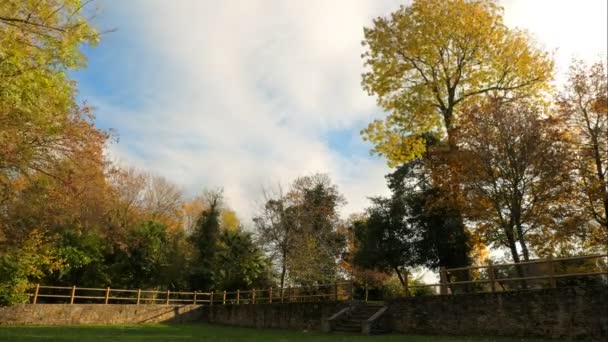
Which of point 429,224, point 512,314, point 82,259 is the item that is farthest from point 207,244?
point 512,314

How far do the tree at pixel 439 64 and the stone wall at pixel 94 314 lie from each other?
16370 millimetres

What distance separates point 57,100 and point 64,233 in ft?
67.2

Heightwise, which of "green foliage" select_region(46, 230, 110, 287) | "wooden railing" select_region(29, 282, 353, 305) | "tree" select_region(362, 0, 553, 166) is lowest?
"wooden railing" select_region(29, 282, 353, 305)

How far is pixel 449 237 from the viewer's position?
22.1 metres

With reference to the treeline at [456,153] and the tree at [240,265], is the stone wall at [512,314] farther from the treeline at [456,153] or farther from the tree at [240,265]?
the tree at [240,265]

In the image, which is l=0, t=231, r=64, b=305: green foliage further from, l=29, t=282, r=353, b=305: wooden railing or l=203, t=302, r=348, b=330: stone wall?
l=203, t=302, r=348, b=330: stone wall

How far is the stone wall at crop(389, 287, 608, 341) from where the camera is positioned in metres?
10.6

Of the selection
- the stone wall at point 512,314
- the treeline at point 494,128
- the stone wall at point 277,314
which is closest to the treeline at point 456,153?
the treeline at point 494,128

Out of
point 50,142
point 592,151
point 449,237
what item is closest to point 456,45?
point 592,151

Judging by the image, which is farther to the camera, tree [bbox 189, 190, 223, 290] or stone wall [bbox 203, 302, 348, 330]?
tree [bbox 189, 190, 223, 290]

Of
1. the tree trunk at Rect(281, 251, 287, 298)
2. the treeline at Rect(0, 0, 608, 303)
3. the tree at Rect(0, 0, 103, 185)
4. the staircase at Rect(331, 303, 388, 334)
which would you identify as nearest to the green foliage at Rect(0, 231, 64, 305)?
the treeline at Rect(0, 0, 608, 303)

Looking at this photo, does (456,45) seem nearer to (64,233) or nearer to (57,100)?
(57,100)

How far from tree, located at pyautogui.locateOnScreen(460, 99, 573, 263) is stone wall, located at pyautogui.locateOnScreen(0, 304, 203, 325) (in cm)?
1826

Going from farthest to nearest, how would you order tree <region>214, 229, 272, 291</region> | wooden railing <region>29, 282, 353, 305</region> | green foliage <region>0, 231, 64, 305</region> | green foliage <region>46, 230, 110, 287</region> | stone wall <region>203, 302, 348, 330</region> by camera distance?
tree <region>214, 229, 272, 291</region> < wooden railing <region>29, 282, 353, 305</region> < green foliage <region>46, 230, 110, 287</region> < green foliage <region>0, 231, 64, 305</region> < stone wall <region>203, 302, 348, 330</region>
